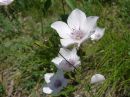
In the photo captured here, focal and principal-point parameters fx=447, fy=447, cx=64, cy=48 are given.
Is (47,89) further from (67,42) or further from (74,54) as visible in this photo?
(67,42)

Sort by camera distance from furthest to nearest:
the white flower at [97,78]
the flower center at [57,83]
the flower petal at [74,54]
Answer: the flower center at [57,83] < the white flower at [97,78] < the flower petal at [74,54]

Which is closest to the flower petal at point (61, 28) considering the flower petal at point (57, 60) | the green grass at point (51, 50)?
the flower petal at point (57, 60)

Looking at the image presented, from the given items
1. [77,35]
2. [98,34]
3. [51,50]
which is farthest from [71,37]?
[51,50]

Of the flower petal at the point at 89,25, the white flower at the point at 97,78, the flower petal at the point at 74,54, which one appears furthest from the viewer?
the white flower at the point at 97,78

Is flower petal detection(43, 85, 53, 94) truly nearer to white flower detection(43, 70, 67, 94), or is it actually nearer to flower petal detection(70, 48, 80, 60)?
white flower detection(43, 70, 67, 94)

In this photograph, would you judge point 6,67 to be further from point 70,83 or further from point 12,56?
point 70,83

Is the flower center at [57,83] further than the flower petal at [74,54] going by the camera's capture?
Yes

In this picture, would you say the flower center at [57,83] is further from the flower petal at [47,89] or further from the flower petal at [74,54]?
the flower petal at [74,54]
